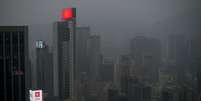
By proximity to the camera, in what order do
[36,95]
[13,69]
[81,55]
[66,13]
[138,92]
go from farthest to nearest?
[13,69] → [81,55] → [138,92] → [66,13] → [36,95]

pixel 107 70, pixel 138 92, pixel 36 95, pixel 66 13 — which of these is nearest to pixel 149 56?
pixel 138 92

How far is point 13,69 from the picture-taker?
7.20 meters

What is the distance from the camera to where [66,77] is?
21.4ft

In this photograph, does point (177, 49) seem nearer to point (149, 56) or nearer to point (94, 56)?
point (149, 56)

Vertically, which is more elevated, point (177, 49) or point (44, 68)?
point (177, 49)

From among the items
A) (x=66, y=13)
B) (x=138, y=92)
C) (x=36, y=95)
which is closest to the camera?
(x=36, y=95)

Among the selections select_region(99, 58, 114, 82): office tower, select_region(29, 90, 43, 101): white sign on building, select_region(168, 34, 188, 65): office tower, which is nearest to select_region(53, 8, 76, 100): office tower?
select_region(29, 90, 43, 101): white sign on building

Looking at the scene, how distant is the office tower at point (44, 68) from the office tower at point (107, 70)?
0.98 meters

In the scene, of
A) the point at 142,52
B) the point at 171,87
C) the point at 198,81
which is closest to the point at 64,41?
the point at 142,52

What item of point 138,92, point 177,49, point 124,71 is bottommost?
point 138,92

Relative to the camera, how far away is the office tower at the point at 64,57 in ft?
21.1

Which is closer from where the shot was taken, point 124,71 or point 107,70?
point 107,70

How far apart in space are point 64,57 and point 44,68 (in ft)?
1.75

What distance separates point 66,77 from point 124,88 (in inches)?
44.9
